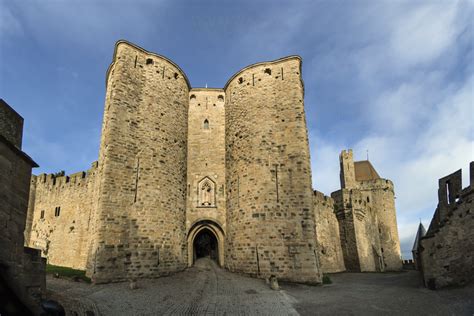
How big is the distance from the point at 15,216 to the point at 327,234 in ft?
60.2

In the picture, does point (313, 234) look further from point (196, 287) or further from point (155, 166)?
point (155, 166)

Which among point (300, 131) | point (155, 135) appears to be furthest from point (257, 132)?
point (155, 135)

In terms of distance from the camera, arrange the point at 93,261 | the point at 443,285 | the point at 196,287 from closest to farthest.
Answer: the point at 443,285 < the point at 196,287 < the point at 93,261

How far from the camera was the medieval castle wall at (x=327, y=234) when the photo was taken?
19891 millimetres

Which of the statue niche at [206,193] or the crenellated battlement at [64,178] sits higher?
the crenellated battlement at [64,178]

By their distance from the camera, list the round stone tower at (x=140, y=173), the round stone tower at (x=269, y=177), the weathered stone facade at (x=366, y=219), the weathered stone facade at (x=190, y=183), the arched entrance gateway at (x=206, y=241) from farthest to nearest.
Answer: the weathered stone facade at (x=366, y=219), the arched entrance gateway at (x=206, y=241), the round stone tower at (x=269, y=177), the weathered stone facade at (x=190, y=183), the round stone tower at (x=140, y=173)

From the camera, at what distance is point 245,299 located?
997cm

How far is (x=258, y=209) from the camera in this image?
1487 centimetres

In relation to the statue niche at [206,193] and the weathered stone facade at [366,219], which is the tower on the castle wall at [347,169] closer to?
the weathered stone facade at [366,219]

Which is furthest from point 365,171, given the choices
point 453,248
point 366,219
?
point 453,248

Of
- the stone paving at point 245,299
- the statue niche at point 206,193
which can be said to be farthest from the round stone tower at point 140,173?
the stone paving at point 245,299

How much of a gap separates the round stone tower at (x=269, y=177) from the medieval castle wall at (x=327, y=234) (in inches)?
220

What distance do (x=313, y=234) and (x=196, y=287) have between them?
17.5ft

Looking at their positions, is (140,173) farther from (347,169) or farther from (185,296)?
(347,169)
